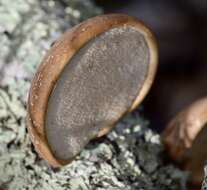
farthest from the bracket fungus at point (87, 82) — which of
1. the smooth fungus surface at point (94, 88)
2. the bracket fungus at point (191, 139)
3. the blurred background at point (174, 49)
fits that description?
the blurred background at point (174, 49)

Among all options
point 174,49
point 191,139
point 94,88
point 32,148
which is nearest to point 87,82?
point 94,88

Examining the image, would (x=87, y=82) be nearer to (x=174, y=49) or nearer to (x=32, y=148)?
(x=32, y=148)

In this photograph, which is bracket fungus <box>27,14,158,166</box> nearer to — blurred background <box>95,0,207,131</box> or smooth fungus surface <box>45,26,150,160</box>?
smooth fungus surface <box>45,26,150,160</box>

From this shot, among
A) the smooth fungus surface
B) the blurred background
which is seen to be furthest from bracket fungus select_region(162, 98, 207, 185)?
the blurred background

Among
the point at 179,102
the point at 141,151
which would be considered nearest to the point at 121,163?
the point at 141,151

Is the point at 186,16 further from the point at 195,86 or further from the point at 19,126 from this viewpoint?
the point at 19,126

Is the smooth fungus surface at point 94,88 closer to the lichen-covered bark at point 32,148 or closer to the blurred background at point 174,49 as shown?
the lichen-covered bark at point 32,148

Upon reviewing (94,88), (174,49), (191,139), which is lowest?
(174,49)
